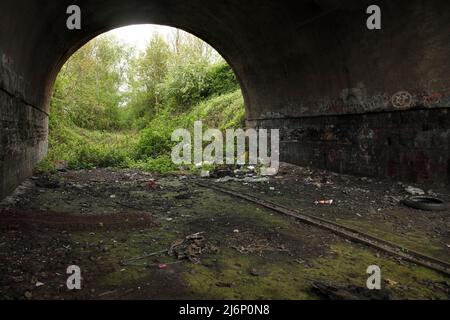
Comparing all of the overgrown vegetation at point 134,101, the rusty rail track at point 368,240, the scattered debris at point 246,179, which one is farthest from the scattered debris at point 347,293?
the overgrown vegetation at point 134,101

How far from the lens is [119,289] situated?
3.10 meters

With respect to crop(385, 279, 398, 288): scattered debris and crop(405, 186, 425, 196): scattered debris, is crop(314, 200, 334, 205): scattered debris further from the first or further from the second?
crop(385, 279, 398, 288): scattered debris

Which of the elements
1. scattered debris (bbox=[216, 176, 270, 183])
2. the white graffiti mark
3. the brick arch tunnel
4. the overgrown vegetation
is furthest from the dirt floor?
the overgrown vegetation

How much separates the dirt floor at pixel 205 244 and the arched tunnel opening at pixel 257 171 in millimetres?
25

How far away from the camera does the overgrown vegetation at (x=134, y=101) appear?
45.5 feet

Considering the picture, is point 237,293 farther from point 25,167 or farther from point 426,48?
point 25,167

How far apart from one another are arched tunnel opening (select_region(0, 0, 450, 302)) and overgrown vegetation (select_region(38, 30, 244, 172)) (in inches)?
10.3

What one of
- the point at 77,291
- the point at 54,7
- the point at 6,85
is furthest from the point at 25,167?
the point at 77,291

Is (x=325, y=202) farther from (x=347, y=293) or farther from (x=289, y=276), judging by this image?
(x=347, y=293)

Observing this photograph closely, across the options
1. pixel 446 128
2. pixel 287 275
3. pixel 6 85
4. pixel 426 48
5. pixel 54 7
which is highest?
pixel 54 7

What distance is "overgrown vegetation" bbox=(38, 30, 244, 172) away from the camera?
13.9m

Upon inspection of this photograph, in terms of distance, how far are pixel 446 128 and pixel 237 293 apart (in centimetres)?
573

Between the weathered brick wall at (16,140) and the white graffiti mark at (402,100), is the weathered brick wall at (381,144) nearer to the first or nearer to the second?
the white graffiti mark at (402,100)

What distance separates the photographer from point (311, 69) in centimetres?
979
